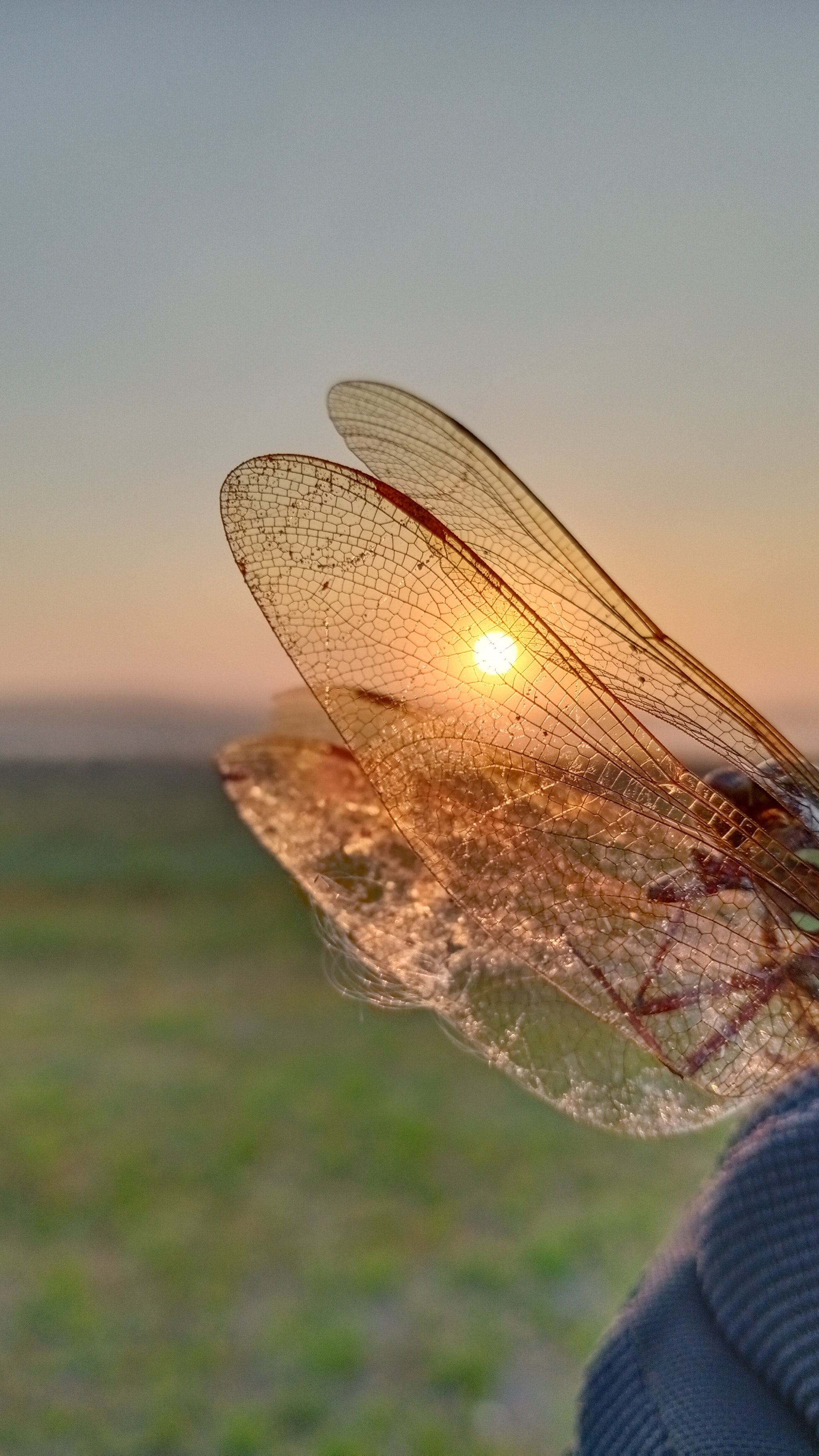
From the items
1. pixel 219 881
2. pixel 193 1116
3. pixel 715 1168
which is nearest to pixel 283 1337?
pixel 193 1116

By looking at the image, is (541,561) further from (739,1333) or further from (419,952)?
(739,1333)

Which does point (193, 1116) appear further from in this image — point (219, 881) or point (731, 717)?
point (731, 717)

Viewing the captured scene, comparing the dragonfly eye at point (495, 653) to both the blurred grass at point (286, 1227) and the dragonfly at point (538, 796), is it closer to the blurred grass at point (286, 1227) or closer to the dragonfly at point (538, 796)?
the dragonfly at point (538, 796)

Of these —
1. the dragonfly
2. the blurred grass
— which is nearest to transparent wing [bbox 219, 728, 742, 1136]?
the dragonfly

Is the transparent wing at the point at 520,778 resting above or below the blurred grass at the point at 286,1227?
above

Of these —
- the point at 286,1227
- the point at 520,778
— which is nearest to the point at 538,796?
the point at 520,778

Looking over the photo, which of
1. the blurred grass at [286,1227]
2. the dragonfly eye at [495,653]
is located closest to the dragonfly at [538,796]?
the dragonfly eye at [495,653]

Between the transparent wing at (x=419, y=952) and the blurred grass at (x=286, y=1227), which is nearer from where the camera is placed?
the transparent wing at (x=419, y=952)
